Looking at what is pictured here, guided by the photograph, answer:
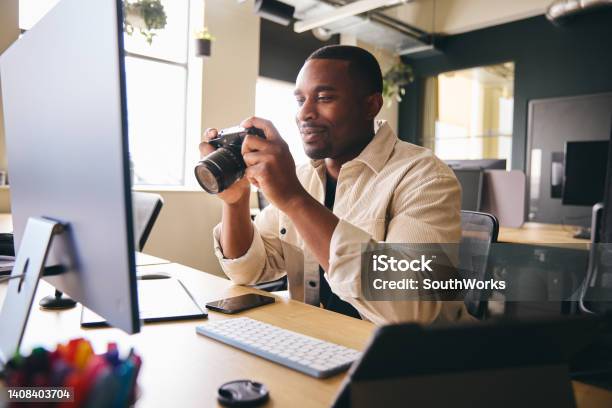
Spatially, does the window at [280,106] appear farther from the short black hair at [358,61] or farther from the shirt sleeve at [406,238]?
the shirt sleeve at [406,238]

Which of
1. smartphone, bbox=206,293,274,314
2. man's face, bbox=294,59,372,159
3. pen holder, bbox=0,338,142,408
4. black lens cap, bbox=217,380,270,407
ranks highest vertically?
man's face, bbox=294,59,372,159

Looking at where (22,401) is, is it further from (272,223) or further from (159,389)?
(272,223)

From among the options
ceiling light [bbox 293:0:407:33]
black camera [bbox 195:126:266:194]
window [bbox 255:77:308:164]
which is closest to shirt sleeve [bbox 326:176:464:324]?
black camera [bbox 195:126:266:194]

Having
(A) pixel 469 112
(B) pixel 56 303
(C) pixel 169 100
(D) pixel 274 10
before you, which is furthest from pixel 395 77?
(B) pixel 56 303

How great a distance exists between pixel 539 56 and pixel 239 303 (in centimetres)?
480

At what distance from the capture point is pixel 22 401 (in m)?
0.39

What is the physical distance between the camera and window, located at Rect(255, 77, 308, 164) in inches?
179

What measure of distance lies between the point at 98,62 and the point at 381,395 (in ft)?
1.39

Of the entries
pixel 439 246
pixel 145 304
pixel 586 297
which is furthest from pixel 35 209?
pixel 586 297

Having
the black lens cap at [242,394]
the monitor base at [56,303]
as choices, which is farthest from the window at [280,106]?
the black lens cap at [242,394]

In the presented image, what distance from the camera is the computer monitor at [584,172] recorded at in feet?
9.42

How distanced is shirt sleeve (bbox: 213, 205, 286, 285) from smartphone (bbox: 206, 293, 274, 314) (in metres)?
0.18

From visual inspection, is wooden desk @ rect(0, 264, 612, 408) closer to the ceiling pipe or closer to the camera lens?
the camera lens

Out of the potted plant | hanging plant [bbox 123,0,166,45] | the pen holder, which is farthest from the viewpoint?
the potted plant
